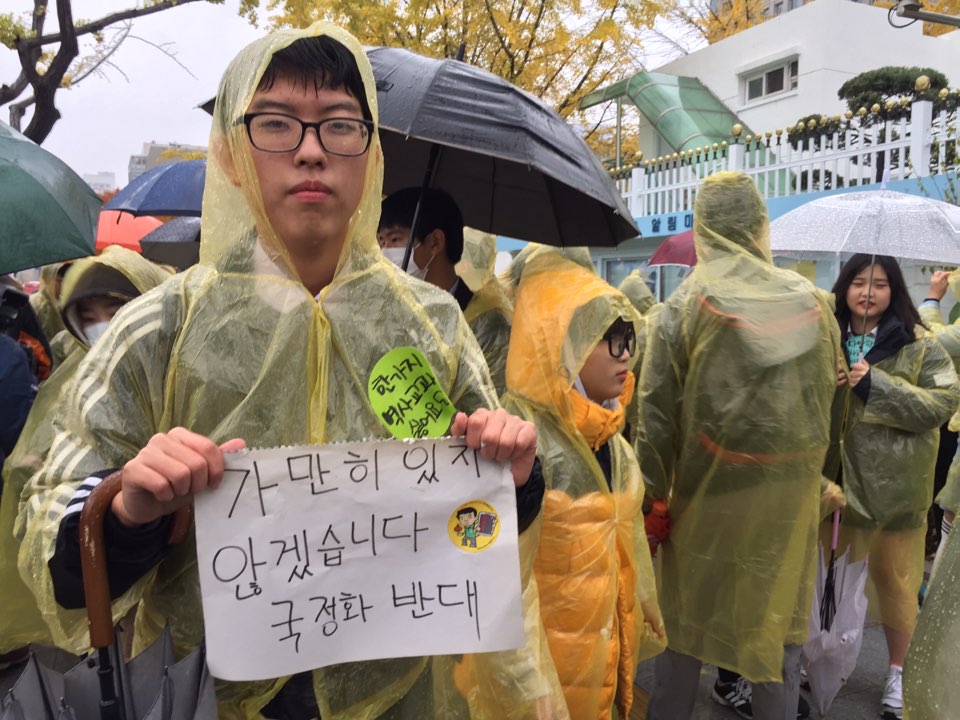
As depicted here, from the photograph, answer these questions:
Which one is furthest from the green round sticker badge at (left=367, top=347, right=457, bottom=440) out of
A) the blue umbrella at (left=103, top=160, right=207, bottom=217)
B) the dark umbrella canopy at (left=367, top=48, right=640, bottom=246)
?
the blue umbrella at (left=103, top=160, right=207, bottom=217)

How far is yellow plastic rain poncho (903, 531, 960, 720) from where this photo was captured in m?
0.89

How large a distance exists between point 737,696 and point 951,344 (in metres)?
2.65

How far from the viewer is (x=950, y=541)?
1.05m

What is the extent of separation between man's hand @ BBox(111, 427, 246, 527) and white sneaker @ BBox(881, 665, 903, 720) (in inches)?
129

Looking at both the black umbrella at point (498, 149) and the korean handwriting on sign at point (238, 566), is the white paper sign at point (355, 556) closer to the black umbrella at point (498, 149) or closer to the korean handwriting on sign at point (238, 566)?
the korean handwriting on sign at point (238, 566)

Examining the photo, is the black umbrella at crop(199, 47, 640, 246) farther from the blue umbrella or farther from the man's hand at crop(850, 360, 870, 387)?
the blue umbrella

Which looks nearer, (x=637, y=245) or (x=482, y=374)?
(x=482, y=374)

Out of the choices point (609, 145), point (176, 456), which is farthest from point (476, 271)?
point (609, 145)

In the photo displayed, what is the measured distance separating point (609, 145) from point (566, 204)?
1548cm

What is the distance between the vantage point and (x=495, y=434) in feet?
3.87

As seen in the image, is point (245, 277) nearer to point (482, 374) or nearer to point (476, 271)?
point (482, 374)

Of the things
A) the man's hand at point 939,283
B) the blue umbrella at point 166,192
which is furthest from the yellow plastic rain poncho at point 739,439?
the blue umbrella at point 166,192

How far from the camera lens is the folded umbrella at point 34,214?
7.55ft

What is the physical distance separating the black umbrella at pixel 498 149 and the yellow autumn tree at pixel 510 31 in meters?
7.28
